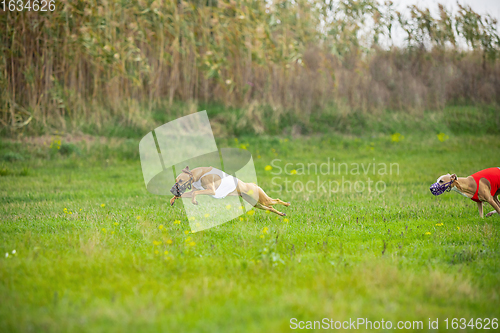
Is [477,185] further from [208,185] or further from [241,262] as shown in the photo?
[208,185]

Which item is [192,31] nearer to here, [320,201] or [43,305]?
[320,201]

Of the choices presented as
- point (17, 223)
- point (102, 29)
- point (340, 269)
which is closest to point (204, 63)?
point (102, 29)

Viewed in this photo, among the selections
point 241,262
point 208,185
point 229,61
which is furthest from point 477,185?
point 229,61

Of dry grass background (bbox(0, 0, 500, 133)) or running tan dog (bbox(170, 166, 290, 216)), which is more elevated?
dry grass background (bbox(0, 0, 500, 133))

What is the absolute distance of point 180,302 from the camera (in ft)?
10.9

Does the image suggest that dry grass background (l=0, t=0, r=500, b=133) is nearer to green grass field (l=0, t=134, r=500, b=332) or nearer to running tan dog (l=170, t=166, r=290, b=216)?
green grass field (l=0, t=134, r=500, b=332)

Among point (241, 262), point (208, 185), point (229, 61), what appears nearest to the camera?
point (241, 262)

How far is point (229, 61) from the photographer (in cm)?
1653

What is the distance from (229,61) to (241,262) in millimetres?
13436

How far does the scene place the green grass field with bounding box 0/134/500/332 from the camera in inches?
124

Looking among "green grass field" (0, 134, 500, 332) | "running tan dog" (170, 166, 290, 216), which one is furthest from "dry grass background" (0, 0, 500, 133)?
"running tan dog" (170, 166, 290, 216)

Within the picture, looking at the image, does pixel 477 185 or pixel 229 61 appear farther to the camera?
pixel 229 61

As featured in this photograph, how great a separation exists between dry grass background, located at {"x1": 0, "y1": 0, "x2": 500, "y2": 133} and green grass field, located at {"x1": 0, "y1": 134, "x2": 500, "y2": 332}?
6.22m

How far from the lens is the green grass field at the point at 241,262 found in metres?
3.16
